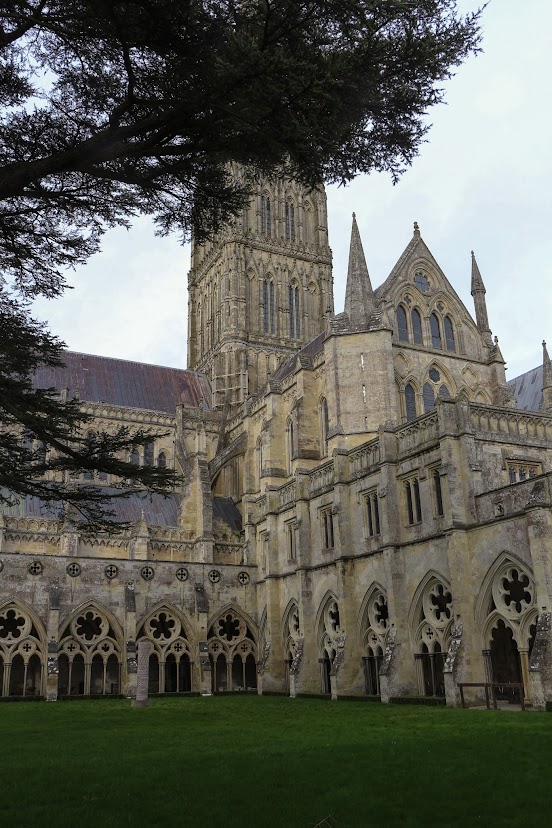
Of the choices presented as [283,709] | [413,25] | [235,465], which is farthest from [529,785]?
[235,465]

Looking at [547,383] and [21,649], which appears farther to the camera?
[547,383]

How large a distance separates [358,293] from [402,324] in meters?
2.72

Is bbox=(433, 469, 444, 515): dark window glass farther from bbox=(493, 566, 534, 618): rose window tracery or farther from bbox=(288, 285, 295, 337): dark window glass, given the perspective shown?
bbox=(288, 285, 295, 337): dark window glass

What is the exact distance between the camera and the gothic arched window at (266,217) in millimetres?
60188

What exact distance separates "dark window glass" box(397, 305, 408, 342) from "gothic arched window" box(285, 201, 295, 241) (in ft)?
85.7

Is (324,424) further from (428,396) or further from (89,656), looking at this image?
(89,656)

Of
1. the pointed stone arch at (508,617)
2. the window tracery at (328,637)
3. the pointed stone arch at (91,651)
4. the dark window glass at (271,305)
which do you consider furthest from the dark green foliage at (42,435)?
the dark window glass at (271,305)

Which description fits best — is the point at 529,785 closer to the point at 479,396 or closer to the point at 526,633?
the point at 526,633

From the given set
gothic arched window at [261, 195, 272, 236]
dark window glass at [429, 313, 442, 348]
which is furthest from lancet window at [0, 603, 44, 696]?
gothic arched window at [261, 195, 272, 236]

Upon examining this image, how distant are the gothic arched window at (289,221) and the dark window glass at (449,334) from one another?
2572cm

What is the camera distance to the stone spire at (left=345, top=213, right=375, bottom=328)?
35.6m

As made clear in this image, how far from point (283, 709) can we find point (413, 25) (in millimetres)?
19309

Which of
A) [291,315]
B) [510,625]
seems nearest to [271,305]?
[291,315]

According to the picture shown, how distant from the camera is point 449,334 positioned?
125 feet
